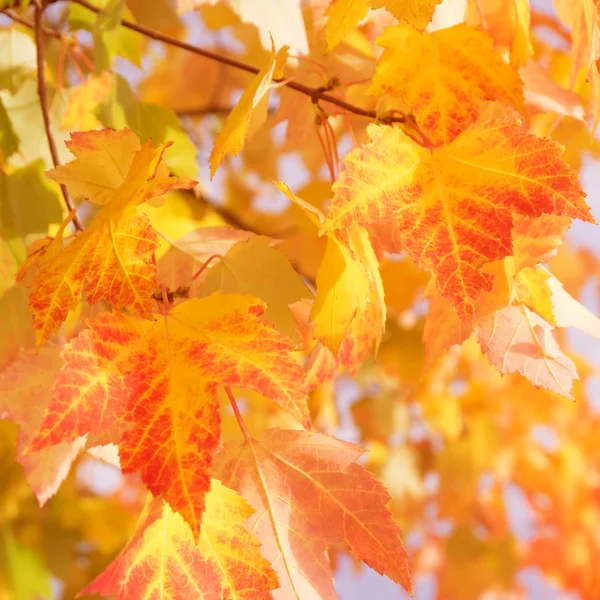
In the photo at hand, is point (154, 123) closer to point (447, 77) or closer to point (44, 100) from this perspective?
point (44, 100)

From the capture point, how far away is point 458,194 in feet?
1.56

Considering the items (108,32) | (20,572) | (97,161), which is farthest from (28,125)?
(20,572)

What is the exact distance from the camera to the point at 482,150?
18.9 inches

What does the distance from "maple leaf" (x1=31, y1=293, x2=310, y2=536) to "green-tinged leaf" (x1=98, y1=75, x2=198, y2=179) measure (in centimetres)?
33

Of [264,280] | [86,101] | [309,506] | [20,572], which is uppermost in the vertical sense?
[86,101]

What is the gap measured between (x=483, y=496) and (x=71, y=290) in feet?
6.99

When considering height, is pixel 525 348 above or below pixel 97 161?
below

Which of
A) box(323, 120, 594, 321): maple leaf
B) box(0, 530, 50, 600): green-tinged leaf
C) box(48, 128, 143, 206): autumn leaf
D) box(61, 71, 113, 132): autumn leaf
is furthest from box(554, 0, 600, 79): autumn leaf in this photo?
box(0, 530, 50, 600): green-tinged leaf

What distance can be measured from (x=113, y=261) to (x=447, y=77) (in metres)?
0.30

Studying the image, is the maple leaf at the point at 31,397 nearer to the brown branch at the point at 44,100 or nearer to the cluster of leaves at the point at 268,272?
the cluster of leaves at the point at 268,272

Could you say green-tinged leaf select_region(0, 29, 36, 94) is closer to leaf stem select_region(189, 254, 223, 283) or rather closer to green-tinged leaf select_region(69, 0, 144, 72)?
green-tinged leaf select_region(69, 0, 144, 72)

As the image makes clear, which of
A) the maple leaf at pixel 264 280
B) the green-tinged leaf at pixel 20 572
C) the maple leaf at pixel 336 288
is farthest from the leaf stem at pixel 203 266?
the green-tinged leaf at pixel 20 572

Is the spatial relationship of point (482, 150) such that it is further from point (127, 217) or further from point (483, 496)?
point (483, 496)

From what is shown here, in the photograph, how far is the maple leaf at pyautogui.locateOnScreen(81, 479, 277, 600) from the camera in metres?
0.43
